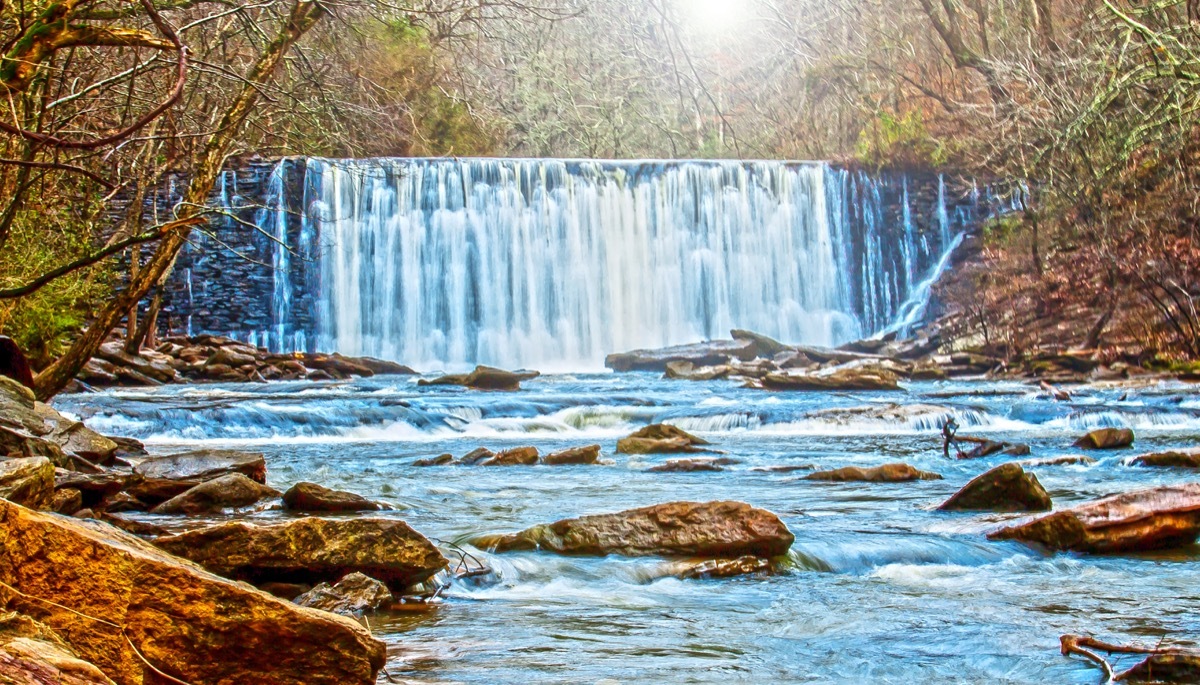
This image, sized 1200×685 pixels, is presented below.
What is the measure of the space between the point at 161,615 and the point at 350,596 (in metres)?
2.00

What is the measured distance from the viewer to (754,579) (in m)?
6.11

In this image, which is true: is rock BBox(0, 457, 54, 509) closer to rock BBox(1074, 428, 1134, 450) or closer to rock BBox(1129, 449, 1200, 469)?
rock BBox(1129, 449, 1200, 469)

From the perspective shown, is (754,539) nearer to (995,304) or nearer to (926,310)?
(995,304)

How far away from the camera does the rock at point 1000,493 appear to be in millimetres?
8031

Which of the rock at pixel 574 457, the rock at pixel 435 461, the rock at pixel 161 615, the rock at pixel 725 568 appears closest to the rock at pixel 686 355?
the rock at pixel 574 457

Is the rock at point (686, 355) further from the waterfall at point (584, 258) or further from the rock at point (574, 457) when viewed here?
the rock at point (574, 457)

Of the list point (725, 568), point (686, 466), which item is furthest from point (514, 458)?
point (725, 568)

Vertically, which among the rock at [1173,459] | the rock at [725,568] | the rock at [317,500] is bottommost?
the rock at [1173,459]

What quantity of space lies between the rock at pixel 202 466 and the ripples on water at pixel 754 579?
27.5 inches

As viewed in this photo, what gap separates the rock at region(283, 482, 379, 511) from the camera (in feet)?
25.2

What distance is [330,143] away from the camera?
10.2 metres

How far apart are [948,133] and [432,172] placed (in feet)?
43.7

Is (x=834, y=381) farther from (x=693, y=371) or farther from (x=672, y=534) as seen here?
(x=672, y=534)

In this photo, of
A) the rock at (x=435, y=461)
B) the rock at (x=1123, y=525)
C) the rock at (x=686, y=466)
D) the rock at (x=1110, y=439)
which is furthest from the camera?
the rock at (x=1110, y=439)
